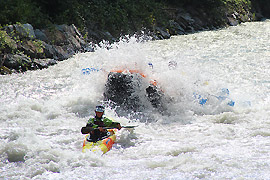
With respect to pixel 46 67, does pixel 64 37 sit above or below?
above

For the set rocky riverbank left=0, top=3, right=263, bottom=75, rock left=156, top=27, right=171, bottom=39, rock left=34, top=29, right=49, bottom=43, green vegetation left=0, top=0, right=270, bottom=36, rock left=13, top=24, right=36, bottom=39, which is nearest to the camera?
rocky riverbank left=0, top=3, right=263, bottom=75

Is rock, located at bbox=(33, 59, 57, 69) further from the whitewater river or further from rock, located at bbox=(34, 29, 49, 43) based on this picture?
rock, located at bbox=(34, 29, 49, 43)

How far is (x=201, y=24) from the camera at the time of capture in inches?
1006

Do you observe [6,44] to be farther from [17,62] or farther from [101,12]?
[101,12]


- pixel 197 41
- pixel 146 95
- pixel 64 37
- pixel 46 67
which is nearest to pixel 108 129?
pixel 146 95

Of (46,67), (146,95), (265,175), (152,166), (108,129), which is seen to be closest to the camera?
(265,175)

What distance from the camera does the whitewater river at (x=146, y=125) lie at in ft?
17.2

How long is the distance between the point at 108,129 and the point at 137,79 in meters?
2.72

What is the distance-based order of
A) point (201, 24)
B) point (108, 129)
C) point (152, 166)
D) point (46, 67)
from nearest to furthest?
point (152, 166), point (108, 129), point (46, 67), point (201, 24)

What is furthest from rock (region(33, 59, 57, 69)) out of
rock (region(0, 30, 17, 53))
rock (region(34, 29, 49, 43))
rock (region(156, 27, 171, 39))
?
rock (region(156, 27, 171, 39))

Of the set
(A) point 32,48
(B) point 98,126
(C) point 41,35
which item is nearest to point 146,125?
(B) point 98,126

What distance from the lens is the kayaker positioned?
6.47 metres

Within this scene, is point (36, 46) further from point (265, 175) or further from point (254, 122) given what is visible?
point (265, 175)

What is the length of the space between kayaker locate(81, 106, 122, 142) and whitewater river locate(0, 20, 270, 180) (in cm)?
30
